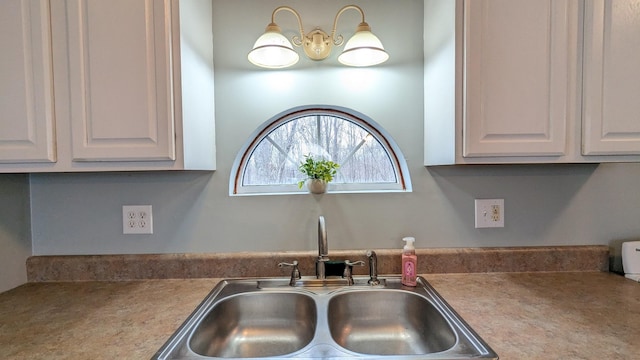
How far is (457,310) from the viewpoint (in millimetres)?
993

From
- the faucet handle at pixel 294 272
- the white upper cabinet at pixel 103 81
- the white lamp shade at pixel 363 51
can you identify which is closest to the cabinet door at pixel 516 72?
the white lamp shade at pixel 363 51

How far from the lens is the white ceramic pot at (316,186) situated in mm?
1315

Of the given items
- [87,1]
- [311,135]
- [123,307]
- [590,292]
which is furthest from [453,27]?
[123,307]

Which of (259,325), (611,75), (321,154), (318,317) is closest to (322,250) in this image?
(318,317)

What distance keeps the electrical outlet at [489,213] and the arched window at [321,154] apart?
33 cm

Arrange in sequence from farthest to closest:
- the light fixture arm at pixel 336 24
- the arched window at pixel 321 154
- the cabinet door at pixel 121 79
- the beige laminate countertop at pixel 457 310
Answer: the arched window at pixel 321 154, the light fixture arm at pixel 336 24, the cabinet door at pixel 121 79, the beige laminate countertop at pixel 457 310

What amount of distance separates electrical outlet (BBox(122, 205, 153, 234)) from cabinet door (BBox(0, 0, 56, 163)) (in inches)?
17.2

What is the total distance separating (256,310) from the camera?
1189mm

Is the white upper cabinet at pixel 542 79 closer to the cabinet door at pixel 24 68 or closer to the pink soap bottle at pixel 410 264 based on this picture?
the pink soap bottle at pixel 410 264

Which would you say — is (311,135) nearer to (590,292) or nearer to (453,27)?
(453,27)

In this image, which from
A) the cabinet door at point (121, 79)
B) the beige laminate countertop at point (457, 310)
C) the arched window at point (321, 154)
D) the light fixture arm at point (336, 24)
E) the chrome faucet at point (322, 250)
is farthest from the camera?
the arched window at point (321, 154)

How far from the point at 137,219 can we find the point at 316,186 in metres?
0.78

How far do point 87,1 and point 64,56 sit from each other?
0.19 metres

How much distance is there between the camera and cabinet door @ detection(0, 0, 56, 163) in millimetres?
1015
